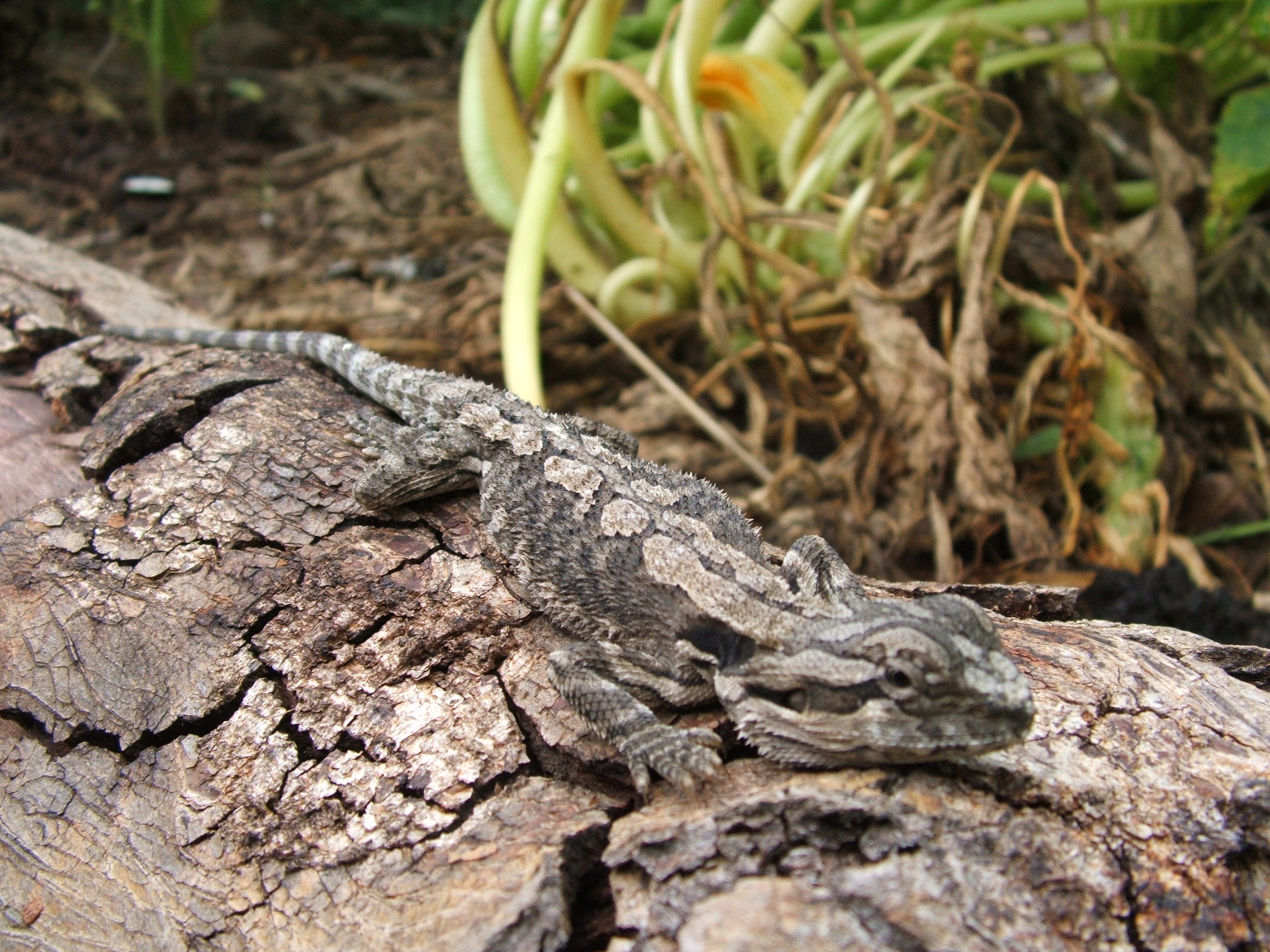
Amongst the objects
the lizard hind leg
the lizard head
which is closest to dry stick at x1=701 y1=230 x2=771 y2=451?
the lizard hind leg

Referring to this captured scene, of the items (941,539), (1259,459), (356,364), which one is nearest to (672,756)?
(941,539)

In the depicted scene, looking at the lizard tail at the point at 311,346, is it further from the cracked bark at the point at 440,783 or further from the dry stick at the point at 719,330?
the dry stick at the point at 719,330

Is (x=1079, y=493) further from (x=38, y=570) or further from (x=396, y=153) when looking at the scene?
(x=396, y=153)

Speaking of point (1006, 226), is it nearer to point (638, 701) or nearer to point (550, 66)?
point (550, 66)

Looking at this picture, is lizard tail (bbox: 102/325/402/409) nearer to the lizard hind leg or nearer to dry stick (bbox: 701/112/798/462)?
the lizard hind leg

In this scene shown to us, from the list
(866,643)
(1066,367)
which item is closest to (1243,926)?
(866,643)

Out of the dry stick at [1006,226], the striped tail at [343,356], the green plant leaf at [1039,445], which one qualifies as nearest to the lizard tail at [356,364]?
the striped tail at [343,356]
